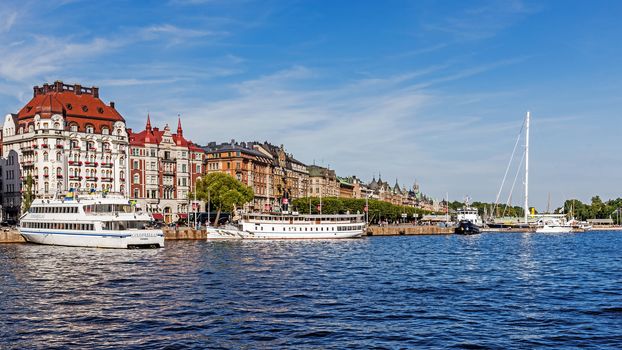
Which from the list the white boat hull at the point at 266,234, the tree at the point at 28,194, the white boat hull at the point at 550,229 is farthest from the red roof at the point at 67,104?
the white boat hull at the point at 550,229

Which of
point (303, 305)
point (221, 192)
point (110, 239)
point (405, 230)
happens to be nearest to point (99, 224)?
point (110, 239)

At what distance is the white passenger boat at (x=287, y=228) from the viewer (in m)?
119

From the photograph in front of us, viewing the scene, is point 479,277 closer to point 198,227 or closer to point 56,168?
point 198,227

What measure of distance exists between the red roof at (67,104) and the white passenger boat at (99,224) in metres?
46.0

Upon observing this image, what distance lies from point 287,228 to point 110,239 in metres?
45.0

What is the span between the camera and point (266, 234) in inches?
4818

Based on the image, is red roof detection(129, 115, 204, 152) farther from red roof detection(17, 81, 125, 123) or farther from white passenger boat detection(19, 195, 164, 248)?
white passenger boat detection(19, 195, 164, 248)

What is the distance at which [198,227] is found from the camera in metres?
121

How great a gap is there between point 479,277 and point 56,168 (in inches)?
3942

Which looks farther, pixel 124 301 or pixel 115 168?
pixel 115 168

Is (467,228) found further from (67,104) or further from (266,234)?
(67,104)

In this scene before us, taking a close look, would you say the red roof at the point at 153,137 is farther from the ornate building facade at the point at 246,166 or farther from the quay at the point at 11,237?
the quay at the point at 11,237

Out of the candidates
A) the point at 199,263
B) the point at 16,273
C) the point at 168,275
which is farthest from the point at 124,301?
the point at 199,263

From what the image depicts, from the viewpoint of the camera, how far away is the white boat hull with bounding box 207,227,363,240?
117062 mm
